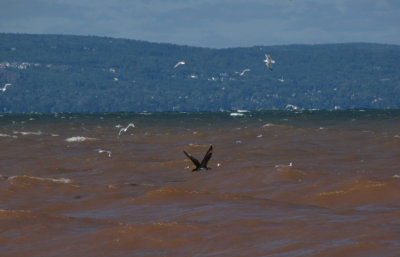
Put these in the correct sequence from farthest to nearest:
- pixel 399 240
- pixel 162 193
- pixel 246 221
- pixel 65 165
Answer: pixel 65 165 < pixel 162 193 < pixel 246 221 < pixel 399 240

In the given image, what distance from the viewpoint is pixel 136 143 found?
44062 mm

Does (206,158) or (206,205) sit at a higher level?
(206,205)

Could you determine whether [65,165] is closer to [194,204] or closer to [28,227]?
[194,204]

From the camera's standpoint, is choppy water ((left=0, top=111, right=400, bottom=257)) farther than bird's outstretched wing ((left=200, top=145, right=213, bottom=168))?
No

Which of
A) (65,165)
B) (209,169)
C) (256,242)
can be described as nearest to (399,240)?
(256,242)

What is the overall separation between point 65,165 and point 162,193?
11.0 metres

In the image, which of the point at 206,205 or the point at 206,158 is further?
the point at 206,158

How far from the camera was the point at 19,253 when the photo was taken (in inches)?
560

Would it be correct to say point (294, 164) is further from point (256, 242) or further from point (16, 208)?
point (256, 242)

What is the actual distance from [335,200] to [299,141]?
21720 millimetres

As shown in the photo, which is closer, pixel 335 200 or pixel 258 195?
pixel 335 200

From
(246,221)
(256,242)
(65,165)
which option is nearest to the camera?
(256,242)

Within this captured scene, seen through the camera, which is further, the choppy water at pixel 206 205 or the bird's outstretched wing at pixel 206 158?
the bird's outstretched wing at pixel 206 158

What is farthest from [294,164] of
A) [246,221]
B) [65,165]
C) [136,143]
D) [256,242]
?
[136,143]
